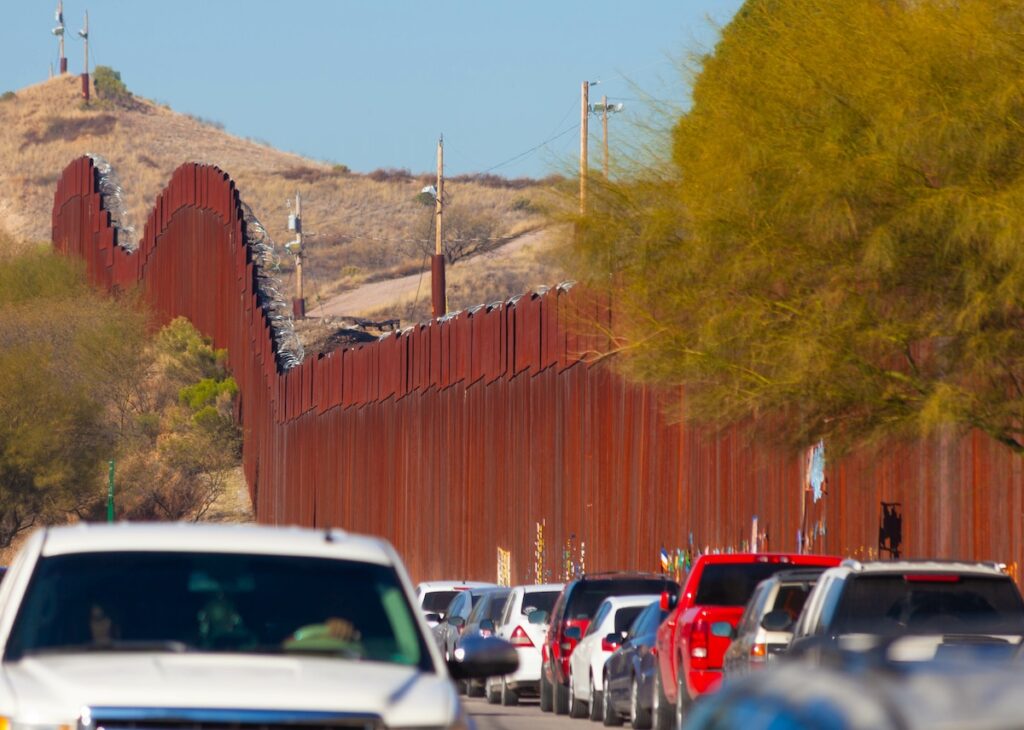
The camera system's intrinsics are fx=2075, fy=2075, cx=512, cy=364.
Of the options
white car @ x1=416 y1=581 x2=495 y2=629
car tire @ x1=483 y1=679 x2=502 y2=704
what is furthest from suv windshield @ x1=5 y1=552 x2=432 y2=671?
white car @ x1=416 y1=581 x2=495 y2=629

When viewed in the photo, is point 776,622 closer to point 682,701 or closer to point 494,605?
point 682,701

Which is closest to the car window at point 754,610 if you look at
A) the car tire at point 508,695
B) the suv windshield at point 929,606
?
the suv windshield at point 929,606

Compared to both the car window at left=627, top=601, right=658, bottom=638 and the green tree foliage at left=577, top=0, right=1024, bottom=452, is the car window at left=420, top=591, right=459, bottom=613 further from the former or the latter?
the car window at left=627, top=601, right=658, bottom=638

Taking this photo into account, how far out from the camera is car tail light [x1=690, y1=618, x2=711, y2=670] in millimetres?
17641

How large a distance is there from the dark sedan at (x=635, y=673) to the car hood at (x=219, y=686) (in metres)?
12.2

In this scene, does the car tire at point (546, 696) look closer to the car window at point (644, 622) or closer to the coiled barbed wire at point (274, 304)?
the car window at point (644, 622)

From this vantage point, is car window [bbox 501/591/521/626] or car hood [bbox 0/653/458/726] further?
car window [bbox 501/591/521/626]

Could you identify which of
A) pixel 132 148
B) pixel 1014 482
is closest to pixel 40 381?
pixel 1014 482

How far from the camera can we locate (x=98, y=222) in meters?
96.1

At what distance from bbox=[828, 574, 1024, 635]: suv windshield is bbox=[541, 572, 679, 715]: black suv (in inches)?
408

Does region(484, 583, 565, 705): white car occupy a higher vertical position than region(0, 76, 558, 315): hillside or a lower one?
lower

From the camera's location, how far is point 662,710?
1919 cm

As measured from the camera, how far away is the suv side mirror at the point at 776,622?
14.9m

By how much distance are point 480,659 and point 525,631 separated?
59.5 ft
